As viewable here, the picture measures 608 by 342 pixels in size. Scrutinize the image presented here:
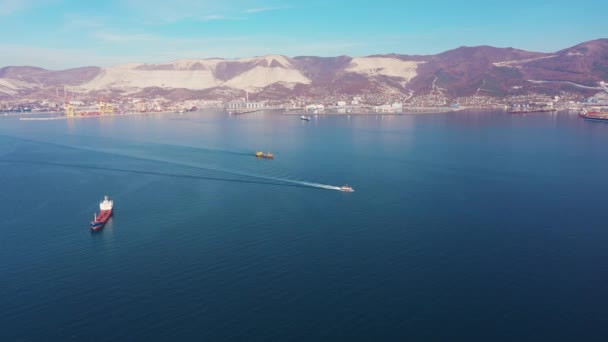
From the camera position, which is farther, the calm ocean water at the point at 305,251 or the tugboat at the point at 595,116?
the tugboat at the point at 595,116

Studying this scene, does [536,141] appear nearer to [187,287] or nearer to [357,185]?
[357,185]

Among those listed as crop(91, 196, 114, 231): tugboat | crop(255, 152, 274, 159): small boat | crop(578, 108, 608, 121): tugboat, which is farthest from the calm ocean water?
crop(578, 108, 608, 121): tugboat

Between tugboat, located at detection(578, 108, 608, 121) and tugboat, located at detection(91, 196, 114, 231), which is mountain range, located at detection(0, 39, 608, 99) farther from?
tugboat, located at detection(91, 196, 114, 231)

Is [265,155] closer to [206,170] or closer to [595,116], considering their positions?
[206,170]

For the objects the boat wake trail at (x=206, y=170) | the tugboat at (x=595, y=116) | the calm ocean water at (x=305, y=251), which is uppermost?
the tugboat at (x=595, y=116)

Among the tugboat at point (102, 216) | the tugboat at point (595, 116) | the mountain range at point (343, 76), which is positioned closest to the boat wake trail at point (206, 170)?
the tugboat at point (102, 216)

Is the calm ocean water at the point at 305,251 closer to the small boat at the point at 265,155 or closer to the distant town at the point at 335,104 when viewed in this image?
the small boat at the point at 265,155

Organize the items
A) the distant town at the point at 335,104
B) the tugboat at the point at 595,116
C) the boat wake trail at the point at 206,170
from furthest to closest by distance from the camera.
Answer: the distant town at the point at 335,104 → the tugboat at the point at 595,116 → the boat wake trail at the point at 206,170
